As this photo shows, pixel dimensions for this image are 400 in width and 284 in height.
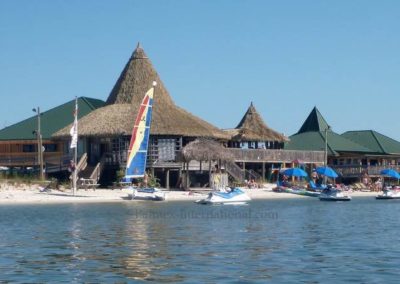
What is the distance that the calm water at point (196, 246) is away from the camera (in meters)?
17.2

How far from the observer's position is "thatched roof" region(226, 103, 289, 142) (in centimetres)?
5977

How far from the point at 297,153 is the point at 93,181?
18478 mm

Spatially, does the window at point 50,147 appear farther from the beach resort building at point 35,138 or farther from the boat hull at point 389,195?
the boat hull at point 389,195

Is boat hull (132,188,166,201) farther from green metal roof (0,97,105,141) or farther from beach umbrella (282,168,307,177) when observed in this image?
green metal roof (0,97,105,141)

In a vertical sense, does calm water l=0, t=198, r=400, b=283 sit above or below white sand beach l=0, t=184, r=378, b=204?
below

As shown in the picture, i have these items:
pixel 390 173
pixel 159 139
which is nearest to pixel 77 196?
pixel 159 139

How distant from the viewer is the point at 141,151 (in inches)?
1686

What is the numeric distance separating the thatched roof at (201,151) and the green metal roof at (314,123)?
2496 centimetres

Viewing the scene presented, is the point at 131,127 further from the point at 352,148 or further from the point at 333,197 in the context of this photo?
the point at 352,148

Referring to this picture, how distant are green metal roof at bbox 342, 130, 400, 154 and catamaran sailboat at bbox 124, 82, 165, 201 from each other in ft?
102

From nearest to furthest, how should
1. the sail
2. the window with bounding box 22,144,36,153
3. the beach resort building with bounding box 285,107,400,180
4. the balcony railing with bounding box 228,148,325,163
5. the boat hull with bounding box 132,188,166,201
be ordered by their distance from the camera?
1. the sail
2. the boat hull with bounding box 132,188,166,201
3. the balcony railing with bounding box 228,148,325,163
4. the window with bounding box 22,144,36,153
5. the beach resort building with bounding box 285,107,400,180

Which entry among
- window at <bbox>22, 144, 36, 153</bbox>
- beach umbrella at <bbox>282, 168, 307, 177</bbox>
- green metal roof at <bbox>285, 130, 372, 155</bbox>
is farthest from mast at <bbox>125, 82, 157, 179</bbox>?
green metal roof at <bbox>285, 130, 372, 155</bbox>

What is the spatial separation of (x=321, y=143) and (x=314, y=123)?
6.45 metres

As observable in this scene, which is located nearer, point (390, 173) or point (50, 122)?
point (50, 122)
